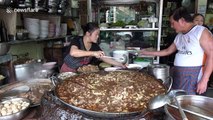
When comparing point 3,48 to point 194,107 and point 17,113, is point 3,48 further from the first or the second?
point 194,107

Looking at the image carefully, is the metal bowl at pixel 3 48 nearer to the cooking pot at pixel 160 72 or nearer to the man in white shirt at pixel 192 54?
the cooking pot at pixel 160 72

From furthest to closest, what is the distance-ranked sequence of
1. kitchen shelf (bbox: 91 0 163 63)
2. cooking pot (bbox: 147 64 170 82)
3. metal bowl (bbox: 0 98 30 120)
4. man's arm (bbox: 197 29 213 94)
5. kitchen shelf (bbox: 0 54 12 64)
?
kitchen shelf (bbox: 91 0 163 63)
kitchen shelf (bbox: 0 54 12 64)
man's arm (bbox: 197 29 213 94)
cooking pot (bbox: 147 64 170 82)
metal bowl (bbox: 0 98 30 120)

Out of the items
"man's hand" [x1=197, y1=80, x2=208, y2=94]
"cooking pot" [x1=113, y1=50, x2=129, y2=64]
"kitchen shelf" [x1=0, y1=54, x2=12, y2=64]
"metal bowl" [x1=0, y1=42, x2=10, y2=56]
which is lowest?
"man's hand" [x1=197, y1=80, x2=208, y2=94]

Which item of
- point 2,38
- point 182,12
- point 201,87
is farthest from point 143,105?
point 2,38

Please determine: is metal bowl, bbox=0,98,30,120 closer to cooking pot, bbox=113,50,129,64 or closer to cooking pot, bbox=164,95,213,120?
cooking pot, bbox=164,95,213,120

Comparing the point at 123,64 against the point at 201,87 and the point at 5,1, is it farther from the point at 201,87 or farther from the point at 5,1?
the point at 5,1

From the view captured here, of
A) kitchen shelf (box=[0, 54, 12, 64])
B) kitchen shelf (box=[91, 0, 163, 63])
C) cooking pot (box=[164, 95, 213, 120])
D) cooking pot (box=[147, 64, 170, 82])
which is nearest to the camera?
cooking pot (box=[164, 95, 213, 120])

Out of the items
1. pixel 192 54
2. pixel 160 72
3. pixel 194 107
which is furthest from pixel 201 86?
pixel 194 107

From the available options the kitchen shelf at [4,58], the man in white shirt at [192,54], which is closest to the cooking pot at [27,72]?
the kitchen shelf at [4,58]

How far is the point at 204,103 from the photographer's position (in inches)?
50.7

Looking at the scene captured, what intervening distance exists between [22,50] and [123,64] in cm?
190

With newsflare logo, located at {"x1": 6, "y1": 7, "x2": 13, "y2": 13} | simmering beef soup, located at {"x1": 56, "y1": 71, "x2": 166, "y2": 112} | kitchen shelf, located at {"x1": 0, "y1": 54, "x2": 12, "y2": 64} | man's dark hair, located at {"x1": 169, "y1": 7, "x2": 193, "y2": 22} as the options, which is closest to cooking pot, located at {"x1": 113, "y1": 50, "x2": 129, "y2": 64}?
simmering beef soup, located at {"x1": 56, "y1": 71, "x2": 166, "y2": 112}

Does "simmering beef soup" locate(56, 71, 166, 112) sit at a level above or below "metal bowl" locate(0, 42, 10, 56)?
below

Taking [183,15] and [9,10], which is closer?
Result: [183,15]
